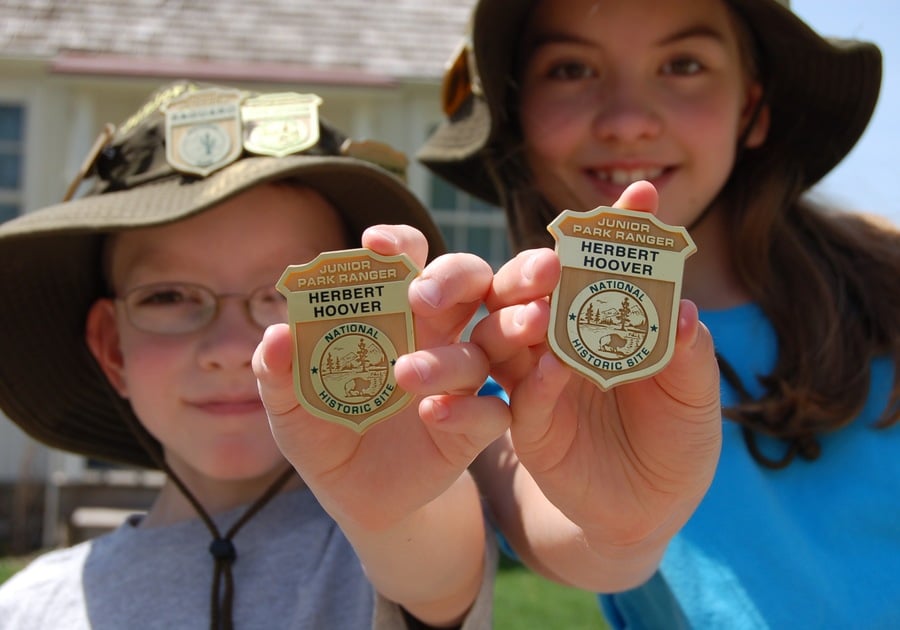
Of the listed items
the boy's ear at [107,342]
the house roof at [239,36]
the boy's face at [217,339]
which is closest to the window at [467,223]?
the house roof at [239,36]

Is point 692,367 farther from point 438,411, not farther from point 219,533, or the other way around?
point 219,533

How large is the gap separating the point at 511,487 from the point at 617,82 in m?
1.01

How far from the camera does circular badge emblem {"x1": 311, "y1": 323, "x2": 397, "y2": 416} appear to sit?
4.15ft

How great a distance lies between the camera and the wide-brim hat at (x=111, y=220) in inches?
80.9

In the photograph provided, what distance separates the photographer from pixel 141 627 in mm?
2025

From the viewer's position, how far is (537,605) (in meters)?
5.62

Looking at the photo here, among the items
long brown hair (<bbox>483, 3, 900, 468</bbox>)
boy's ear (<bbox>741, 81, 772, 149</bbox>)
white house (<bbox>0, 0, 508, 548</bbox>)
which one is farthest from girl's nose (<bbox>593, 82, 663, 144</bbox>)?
white house (<bbox>0, 0, 508, 548</bbox>)

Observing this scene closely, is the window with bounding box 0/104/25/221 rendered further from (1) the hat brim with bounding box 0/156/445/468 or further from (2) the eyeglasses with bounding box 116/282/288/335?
(2) the eyeglasses with bounding box 116/282/288/335

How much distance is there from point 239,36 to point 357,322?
25.3 ft

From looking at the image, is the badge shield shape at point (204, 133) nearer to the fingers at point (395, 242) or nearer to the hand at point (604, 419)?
the fingers at point (395, 242)

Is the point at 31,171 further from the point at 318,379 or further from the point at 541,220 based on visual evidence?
the point at 318,379

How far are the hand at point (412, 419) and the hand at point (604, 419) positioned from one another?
5 cm

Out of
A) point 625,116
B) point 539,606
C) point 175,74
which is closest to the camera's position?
point 625,116

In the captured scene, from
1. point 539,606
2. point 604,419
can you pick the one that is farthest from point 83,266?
point 539,606
